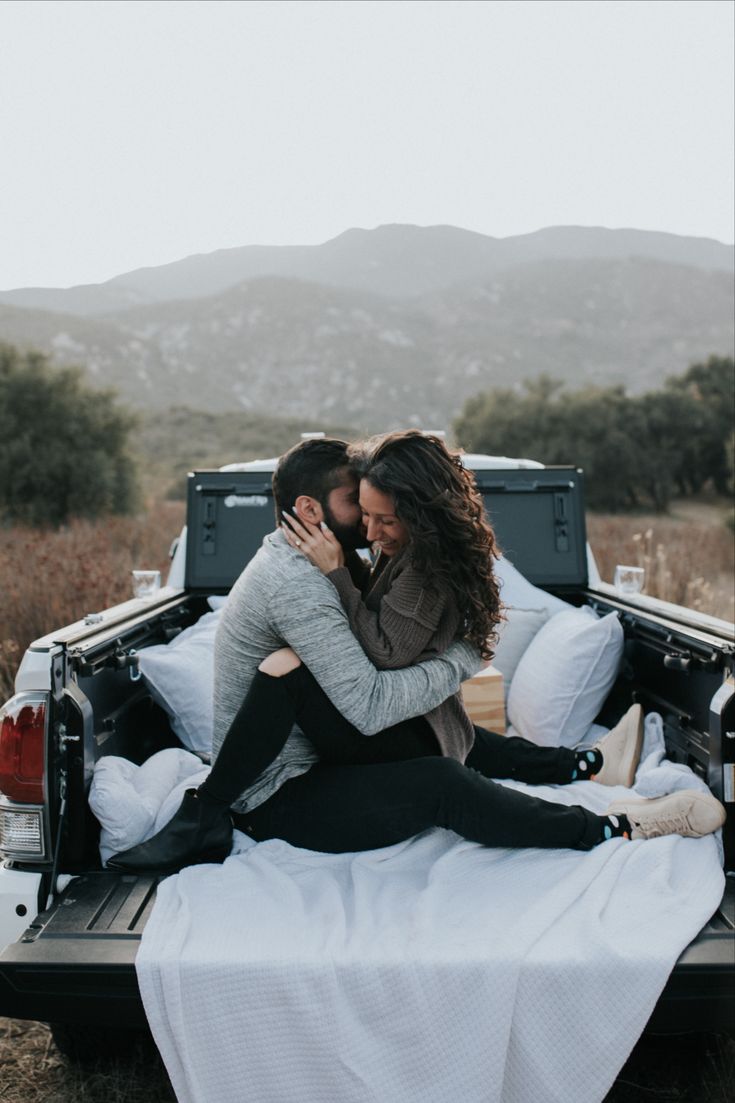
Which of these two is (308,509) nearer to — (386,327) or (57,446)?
(57,446)

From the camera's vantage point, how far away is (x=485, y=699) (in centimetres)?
397

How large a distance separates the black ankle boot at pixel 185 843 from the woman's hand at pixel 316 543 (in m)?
0.78

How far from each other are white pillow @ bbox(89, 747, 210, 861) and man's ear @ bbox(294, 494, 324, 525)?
3.11 feet

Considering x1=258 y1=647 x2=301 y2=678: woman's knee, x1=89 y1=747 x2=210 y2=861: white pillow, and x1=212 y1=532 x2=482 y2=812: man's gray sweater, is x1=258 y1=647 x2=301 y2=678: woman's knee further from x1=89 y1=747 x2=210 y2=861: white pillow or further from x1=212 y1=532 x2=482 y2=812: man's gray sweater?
x1=89 y1=747 x2=210 y2=861: white pillow

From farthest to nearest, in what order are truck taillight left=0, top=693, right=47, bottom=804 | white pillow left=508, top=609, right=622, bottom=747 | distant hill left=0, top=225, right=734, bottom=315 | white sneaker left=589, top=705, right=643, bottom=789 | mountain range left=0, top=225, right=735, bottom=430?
distant hill left=0, top=225, right=734, bottom=315
mountain range left=0, top=225, right=735, bottom=430
white pillow left=508, top=609, right=622, bottom=747
white sneaker left=589, top=705, right=643, bottom=789
truck taillight left=0, top=693, right=47, bottom=804

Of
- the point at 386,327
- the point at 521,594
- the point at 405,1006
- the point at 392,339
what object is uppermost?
the point at 386,327

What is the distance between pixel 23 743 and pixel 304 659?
77 centimetres

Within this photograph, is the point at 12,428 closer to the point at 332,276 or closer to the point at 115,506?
the point at 115,506

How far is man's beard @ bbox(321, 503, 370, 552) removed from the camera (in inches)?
109

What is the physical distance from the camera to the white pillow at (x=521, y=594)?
4387mm

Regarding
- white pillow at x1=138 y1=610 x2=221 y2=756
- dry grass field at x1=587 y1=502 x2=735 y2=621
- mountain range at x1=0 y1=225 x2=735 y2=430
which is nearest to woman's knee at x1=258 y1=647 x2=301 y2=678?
white pillow at x1=138 y1=610 x2=221 y2=756

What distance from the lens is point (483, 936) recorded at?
2141 mm

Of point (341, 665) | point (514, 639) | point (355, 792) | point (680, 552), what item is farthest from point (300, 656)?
Answer: point (680, 552)

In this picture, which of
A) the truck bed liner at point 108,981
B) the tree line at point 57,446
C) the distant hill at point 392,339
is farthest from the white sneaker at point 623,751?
the distant hill at point 392,339
